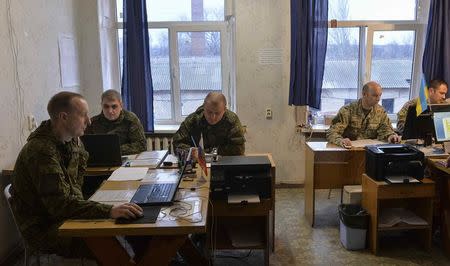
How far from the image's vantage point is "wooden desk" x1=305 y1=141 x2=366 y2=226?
141 inches

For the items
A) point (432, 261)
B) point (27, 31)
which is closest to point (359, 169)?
point (432, 261)

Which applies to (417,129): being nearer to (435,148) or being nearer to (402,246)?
(435,148)

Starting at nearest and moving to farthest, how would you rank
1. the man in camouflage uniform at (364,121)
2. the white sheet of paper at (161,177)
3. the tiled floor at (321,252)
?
1. the white sheet of paper at (161,177)
2. the tiled floor at (321,252)
3. the man in camouflage uniform at (364,121)

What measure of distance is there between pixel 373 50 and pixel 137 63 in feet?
8.51

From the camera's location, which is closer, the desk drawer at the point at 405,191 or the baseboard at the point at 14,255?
the baseboard at the point at 14,255

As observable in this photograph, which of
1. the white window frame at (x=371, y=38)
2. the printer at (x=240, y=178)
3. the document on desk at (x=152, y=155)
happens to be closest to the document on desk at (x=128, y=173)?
the document on desk at (x=152, y=155)

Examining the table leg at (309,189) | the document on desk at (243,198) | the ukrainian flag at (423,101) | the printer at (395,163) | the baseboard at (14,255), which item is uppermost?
the ukrainian flag at (423,101)

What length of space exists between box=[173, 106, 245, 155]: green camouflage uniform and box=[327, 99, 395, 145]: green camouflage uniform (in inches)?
39.0

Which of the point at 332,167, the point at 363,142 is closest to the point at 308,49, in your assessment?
the point at 363,142

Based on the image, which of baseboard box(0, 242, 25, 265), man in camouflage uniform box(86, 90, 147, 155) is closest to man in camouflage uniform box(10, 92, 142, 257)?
baseboard box(0, 242, 25, 265)

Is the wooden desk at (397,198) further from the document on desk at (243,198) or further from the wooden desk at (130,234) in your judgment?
the wooden desk at (130,234)

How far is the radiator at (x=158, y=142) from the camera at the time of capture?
14.9 ft

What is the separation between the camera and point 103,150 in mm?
3012

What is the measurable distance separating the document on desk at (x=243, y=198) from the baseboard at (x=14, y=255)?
1.63m
